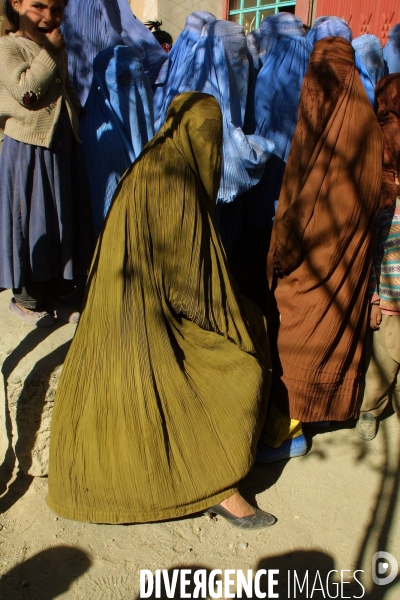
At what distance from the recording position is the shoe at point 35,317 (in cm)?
282

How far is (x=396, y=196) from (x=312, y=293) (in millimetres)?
697

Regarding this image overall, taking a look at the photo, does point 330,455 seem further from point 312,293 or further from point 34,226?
point 34,226

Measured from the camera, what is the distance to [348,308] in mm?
2756

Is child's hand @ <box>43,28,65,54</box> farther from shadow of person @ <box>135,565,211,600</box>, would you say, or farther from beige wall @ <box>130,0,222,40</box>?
beige wall @ <box>130,0,222,40</box>

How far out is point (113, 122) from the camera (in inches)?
123

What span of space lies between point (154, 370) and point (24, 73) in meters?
1.43

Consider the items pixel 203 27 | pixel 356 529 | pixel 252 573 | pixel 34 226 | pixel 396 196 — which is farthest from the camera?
pixel 203 27

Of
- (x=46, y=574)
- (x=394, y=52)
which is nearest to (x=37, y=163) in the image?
(x=46, y=574)

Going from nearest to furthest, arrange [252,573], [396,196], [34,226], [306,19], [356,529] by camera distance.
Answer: [252,573] → [356,529] → [34,226] → [396,196] → [306,19]

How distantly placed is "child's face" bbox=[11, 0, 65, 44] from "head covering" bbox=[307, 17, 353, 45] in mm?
1763

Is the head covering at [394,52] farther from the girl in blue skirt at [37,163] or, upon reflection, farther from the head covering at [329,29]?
the girl in blue skirt at [37,163]

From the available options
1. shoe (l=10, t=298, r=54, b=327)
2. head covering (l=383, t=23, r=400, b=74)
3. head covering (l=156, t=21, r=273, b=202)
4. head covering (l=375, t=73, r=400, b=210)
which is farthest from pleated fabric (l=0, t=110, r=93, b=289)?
head covering (l=383, t=23, r=400, b=74)

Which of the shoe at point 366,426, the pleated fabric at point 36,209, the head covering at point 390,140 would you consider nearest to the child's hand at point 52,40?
the pleated fabric at point 36,209

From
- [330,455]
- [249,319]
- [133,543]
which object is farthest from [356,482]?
[133,543]
